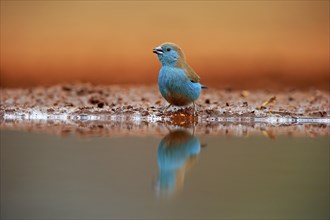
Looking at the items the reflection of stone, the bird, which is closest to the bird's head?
the bird

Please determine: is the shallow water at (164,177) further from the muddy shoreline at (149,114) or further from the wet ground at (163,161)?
the muddy shoreline at (149,114)

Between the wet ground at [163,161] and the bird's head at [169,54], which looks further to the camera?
the bird's head at [169,54]

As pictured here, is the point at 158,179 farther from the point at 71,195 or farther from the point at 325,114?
the point at 325,114

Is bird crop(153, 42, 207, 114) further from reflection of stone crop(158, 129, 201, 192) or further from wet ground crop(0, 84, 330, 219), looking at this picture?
reflection of stone crop(158, 129, 201, 192)

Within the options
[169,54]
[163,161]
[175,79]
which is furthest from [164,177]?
[169,54]

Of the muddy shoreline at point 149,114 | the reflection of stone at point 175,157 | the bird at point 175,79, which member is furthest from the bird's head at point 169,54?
the reflection of stone at point 175,157

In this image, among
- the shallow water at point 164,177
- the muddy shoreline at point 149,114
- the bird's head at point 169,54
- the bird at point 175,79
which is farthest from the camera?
the bird's head at point 169,54

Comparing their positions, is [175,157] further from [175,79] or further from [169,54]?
[169,54]
